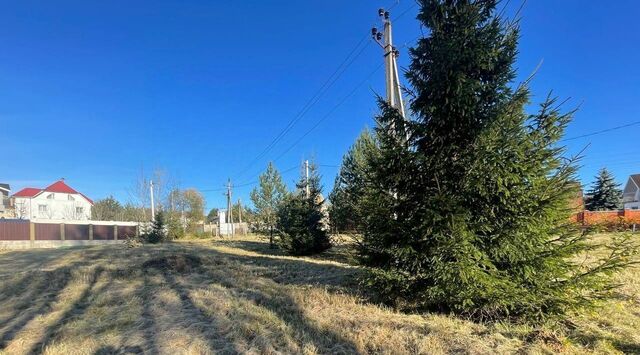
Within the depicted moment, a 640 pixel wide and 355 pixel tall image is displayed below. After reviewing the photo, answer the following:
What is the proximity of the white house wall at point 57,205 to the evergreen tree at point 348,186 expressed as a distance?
54935 millimetres

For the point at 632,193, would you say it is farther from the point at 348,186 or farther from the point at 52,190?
the point at 52,190

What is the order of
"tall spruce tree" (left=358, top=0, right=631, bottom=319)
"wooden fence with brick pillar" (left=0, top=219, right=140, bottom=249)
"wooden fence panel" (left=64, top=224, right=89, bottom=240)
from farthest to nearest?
"wooden fence panel" (left=64, top=224, right=89, bottom=240), "wooden fence with brick pillar" (left=0, top=219, right=140, bottom=249), "tall spruce tree" (left=358, top=0, right=631, bottom=319)

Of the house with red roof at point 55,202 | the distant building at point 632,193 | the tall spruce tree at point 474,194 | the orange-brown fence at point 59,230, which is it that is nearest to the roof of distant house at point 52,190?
the house with red roof at point 55,202

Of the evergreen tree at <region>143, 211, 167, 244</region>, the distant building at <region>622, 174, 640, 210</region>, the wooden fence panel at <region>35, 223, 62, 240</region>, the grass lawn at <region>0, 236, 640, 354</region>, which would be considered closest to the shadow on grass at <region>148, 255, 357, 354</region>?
the grass lawn at <region>0, 236, 640, 354</region>

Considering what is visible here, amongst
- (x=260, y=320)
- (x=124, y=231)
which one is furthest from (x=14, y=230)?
(x=260, y=320)

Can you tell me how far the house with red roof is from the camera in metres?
60.5

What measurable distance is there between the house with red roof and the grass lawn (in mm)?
61221

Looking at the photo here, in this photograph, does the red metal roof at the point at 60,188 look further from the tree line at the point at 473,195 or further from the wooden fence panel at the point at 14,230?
the tree line at the point at 473,195

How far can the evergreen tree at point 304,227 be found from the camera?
1694cm

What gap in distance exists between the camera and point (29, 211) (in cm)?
5728

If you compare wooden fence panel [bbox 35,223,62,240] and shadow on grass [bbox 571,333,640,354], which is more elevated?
wooden fence panel [bbox 35,223,62,240]

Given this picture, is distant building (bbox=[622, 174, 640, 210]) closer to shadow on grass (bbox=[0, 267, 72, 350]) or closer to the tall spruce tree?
the tall spruce tree

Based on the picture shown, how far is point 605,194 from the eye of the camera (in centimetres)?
3148

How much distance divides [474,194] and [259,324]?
359 centimetres
